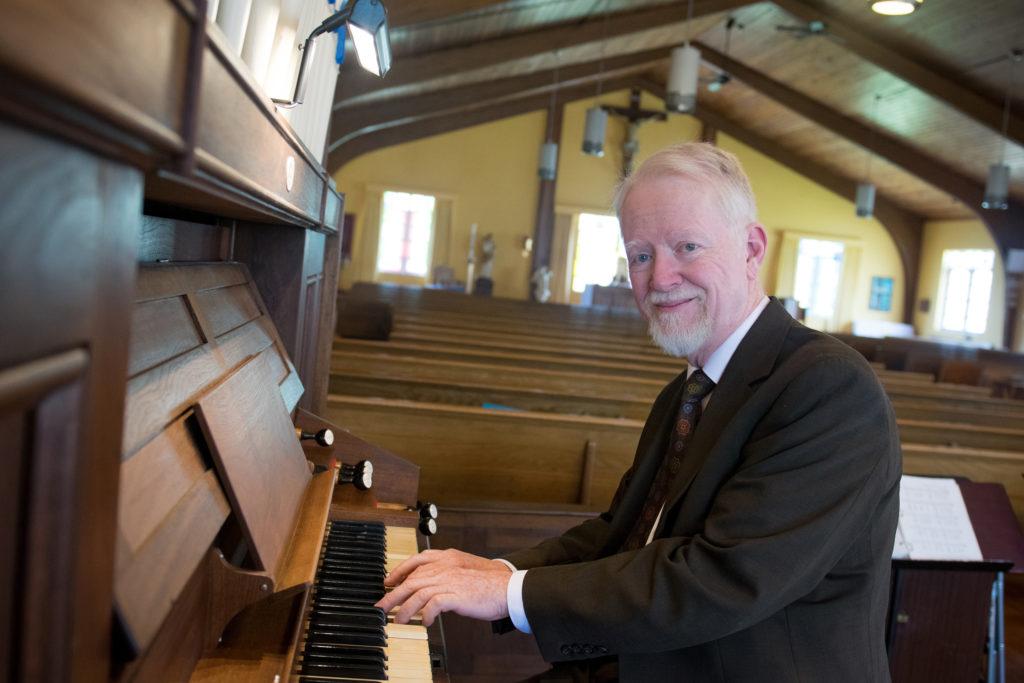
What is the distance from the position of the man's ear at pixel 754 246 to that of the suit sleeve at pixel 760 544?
0.28 metres

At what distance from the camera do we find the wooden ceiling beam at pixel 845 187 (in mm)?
15180

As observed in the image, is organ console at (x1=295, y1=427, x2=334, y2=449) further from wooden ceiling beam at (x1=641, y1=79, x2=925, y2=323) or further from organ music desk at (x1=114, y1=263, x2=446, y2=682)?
wooden ceiling beam at (x1=641, y1=79, x2=925, y2=323)

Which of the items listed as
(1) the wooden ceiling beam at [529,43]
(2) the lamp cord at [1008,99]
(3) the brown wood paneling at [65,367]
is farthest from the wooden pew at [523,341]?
(3) the brown wood paneling at [65,367]

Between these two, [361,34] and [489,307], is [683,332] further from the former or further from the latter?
[489,307]

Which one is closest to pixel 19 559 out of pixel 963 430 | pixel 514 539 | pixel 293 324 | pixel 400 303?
pixel 293 324

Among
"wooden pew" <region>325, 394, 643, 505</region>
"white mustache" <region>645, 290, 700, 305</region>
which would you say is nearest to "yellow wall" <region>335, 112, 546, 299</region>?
"wooden pew" <region>325, 394, 643, 505</region>

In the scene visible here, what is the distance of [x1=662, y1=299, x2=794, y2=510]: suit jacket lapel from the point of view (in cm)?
144

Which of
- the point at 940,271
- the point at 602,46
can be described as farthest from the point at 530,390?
the point at 940,271

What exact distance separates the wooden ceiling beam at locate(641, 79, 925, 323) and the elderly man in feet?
45.9

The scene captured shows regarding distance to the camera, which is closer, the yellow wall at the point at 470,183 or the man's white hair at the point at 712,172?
the man's white hair at the point at 712,172

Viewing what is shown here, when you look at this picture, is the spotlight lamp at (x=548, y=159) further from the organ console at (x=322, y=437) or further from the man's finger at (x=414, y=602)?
the man's finger at (x=414, y=602)

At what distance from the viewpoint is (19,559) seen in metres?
0.50

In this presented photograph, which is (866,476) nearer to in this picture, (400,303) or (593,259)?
(400,303)

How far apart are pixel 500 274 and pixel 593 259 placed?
158cm
